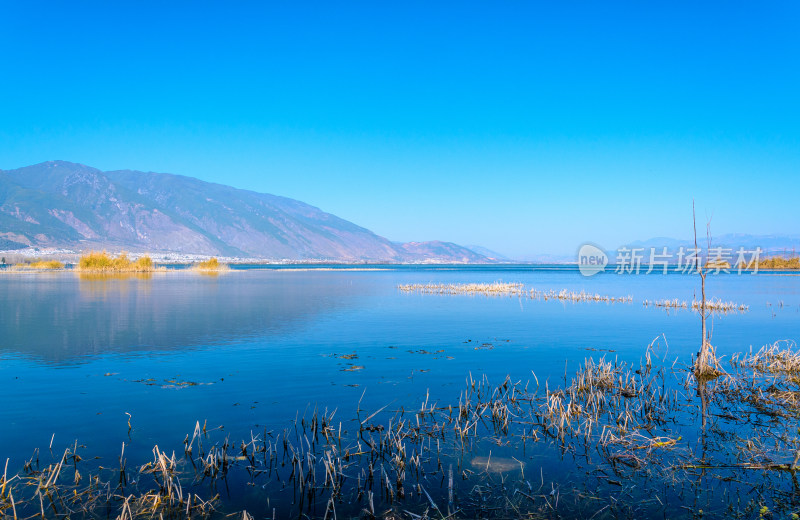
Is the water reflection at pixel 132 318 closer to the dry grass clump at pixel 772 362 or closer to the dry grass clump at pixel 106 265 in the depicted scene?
the dry grass clump at pixel 772 362

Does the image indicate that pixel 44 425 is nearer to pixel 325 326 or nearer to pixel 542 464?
pixel 542 464

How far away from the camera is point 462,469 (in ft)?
29.9

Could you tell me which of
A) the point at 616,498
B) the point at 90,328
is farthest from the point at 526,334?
the point at 90,328

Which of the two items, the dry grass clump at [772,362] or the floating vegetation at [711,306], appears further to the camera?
the floating vegetation at [711,306]

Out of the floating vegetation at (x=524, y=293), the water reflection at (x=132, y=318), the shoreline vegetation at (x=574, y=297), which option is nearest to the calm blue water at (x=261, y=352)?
the water reflection at (x=132, y=318)

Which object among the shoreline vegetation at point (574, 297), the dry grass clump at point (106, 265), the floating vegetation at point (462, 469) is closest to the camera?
the floating vegetation at point (462, 469)

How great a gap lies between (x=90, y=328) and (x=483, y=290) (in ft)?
125

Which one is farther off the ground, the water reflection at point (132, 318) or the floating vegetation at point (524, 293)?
the floating vegetation at point (524, 293)

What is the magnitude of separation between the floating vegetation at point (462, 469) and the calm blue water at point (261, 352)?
4.05ft

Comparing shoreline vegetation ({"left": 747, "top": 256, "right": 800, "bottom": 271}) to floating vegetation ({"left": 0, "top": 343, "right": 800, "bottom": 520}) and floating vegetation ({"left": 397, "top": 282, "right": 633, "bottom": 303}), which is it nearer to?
floating vegetation ({"left": 397, "top": 282, "right": 633, "bottom": 303})

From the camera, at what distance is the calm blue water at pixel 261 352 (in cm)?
1205

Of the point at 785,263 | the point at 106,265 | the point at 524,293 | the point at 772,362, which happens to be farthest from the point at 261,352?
the point at 785,263

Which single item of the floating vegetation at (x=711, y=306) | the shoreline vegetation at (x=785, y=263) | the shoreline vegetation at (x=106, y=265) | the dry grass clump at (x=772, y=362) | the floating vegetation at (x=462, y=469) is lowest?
the floating vegetation at (x=462, y=469)

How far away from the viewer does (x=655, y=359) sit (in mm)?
19953
